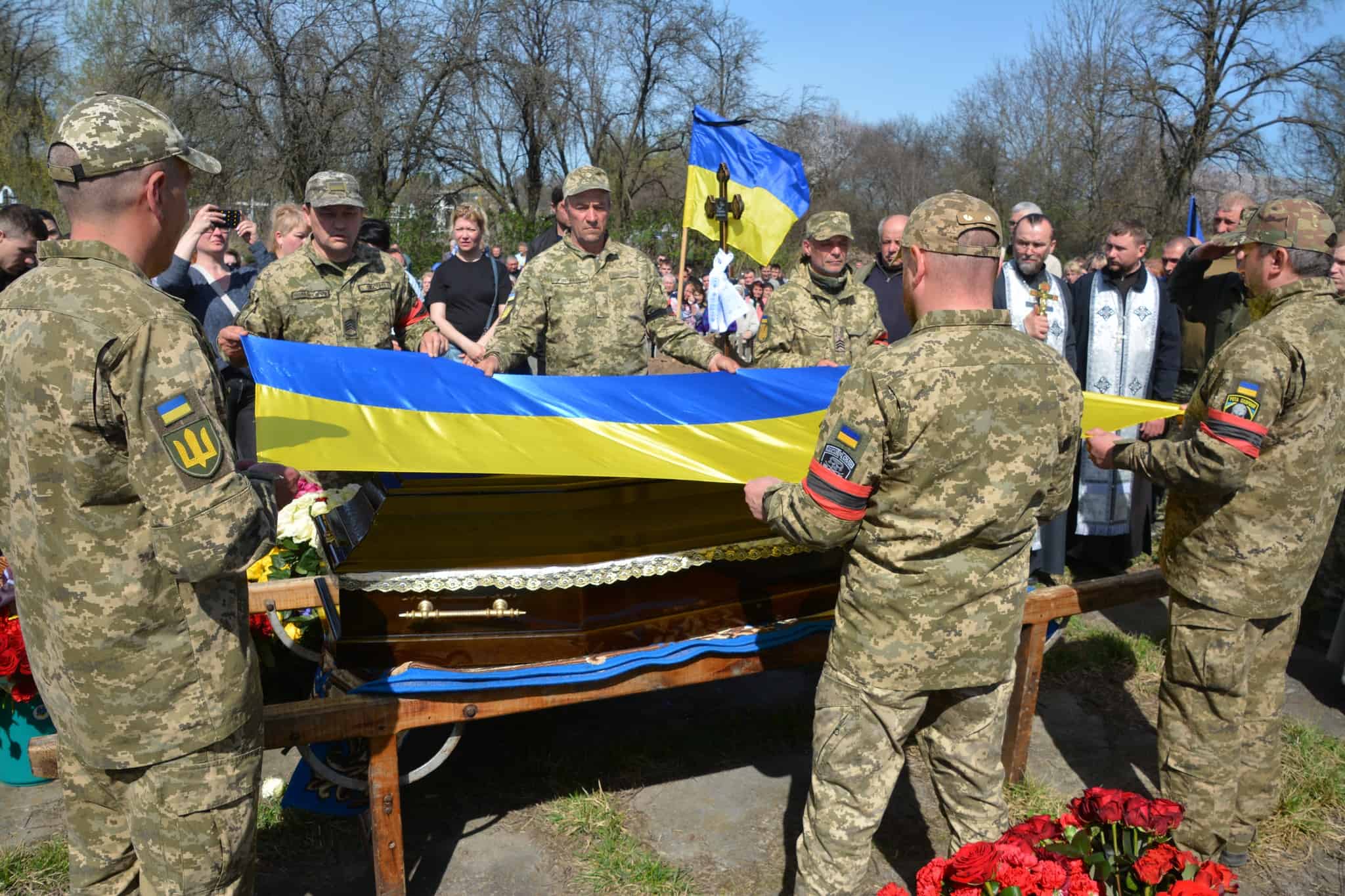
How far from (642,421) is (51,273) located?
6.04ft

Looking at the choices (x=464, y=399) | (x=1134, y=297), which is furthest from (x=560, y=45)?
(x=464, y=399)

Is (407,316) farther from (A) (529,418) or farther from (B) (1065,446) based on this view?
(B) (1065,446)

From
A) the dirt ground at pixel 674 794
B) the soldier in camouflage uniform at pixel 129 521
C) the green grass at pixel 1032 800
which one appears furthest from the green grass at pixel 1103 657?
the soldier in camouflage uniform at pixel 129 521

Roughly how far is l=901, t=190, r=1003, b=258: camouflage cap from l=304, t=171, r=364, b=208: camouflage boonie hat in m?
2.51

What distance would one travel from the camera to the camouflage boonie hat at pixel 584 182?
157 inches

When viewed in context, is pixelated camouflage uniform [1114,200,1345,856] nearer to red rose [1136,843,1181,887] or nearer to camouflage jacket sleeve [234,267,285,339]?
red rose [1136,843,1181,887]

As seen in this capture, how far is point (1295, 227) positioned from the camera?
2768 millimetres

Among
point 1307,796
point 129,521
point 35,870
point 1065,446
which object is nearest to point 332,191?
point 129,521

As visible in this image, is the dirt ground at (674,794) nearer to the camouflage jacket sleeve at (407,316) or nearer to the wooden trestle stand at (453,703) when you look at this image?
the wooden trestle stand at (453,703)

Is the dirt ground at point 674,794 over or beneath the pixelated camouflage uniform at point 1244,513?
beneath

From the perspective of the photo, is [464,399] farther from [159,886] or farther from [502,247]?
[502,247]

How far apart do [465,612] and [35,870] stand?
1.54m

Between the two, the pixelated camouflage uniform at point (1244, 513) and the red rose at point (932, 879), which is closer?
the red rose at point (932, 879)

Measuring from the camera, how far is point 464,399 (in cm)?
332
